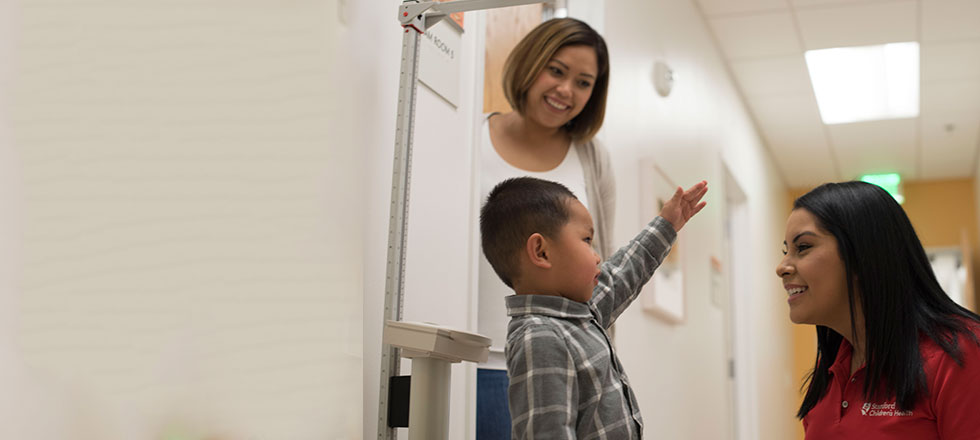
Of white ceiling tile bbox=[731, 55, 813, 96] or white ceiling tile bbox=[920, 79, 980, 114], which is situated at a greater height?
white ceiling tile bbox=[731, 55, 813, 96]

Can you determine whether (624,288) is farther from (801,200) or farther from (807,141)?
(807,141)

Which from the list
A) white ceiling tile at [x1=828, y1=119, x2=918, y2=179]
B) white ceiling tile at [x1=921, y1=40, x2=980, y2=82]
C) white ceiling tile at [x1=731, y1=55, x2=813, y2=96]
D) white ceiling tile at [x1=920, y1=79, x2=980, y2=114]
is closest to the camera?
white ceiling tile at [x1=921, y1=40, x2=980, y2=82]

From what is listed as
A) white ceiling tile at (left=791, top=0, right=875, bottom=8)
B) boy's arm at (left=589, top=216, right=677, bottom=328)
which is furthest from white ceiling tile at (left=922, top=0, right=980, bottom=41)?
boy's arm at (left=589, top=216, right=677, bottom=328)

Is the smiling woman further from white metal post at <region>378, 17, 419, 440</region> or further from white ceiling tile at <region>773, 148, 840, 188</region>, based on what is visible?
white ceiling tile at <region>773, 148, 840, 188</region>

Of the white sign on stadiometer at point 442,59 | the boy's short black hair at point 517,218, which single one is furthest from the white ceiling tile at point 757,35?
the boy's short black hair at point 517,218

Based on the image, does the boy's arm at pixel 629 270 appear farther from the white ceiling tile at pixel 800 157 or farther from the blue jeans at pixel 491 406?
the white ceiling tile at pixel 800 157

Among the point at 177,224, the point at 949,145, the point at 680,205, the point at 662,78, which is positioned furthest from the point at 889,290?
the point at 949,145

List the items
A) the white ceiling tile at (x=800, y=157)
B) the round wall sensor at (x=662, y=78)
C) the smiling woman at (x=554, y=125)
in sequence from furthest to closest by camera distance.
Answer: the white ceiling tile at (x=800, y=157) → the round wall sensor at (x=662, y=78) → the smiling woman at (x=554, y=125)

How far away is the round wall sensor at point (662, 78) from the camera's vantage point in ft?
12.4

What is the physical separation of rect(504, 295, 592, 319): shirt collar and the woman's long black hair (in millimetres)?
534

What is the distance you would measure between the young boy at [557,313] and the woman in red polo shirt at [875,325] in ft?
1.13

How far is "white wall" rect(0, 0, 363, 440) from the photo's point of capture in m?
1.02

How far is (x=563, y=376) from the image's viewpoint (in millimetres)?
1331

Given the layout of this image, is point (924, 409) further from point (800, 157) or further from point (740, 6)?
point (800, 157)
